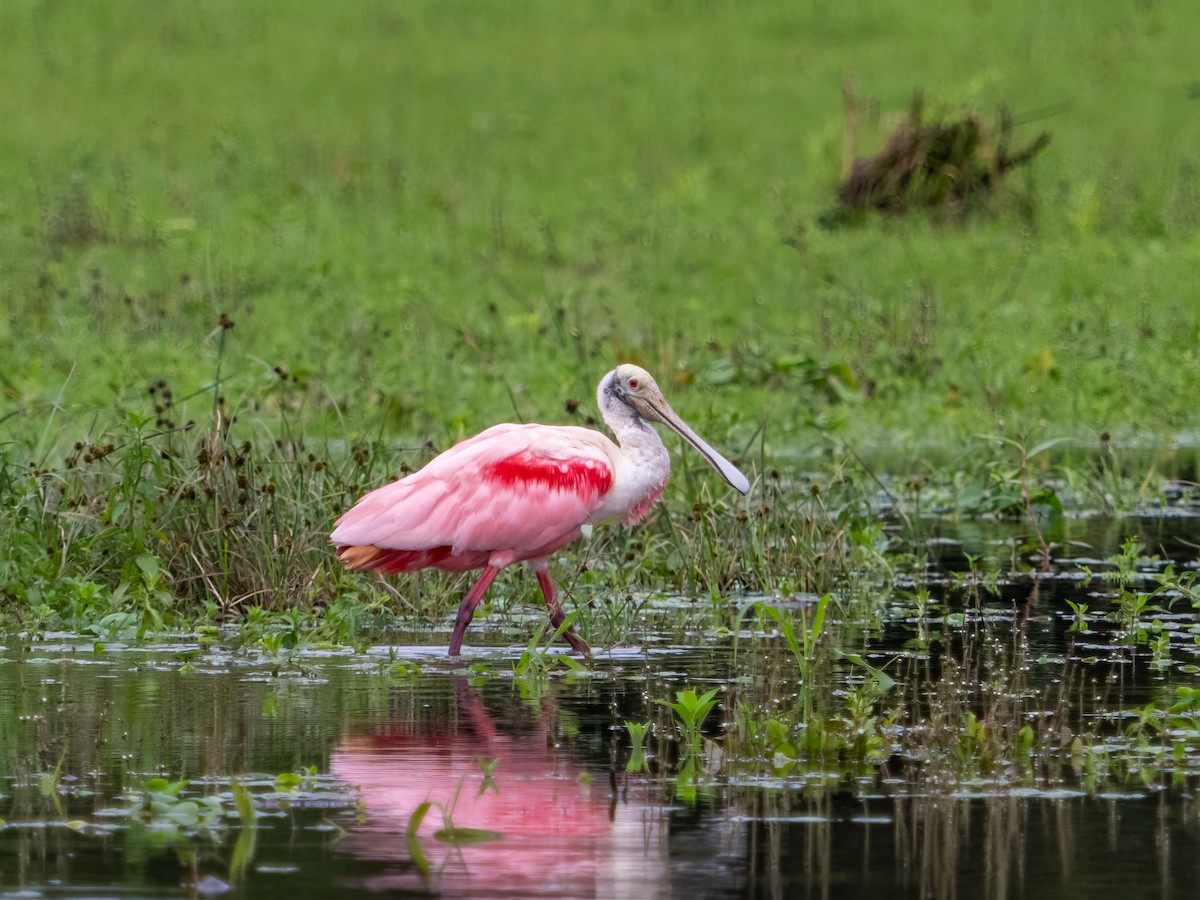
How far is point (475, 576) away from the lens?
1018 cm

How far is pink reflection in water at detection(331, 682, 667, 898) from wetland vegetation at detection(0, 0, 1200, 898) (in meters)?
0.02

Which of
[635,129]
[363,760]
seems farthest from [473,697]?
[635,129]

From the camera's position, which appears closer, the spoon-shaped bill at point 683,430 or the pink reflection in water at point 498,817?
the pink reflection in water at point 498,817

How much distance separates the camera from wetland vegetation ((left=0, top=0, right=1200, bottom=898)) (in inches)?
237

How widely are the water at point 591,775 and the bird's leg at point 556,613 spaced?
0.11 meters

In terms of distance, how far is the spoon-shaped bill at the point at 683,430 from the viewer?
31.1 feet

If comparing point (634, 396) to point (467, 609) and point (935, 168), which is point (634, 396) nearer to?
point (467, 609)

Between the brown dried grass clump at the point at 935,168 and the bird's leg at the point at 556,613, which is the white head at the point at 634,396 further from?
the brown dried grass clump at the point at 935,168

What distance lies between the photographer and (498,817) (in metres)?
5.92

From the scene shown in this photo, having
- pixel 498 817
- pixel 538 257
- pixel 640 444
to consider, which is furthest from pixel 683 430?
pixel 538 257

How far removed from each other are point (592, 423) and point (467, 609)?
348 centimetres

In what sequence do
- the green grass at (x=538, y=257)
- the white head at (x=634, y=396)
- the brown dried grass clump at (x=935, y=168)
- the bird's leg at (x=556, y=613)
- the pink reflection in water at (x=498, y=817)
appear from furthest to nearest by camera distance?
the brown dried grass clump at (x=935, y=168) → the green grass at (x=538, y=257) → the white head at (x=634, y=396) → the bird's leg at (x=556, y=613) → the pink reflection in water at (x=498, y=817)

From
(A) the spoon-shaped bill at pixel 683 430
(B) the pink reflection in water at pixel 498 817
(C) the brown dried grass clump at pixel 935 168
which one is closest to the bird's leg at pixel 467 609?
(A) the spoon-shaped bill at pixel 683 430

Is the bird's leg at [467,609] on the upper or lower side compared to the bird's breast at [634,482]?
lower
